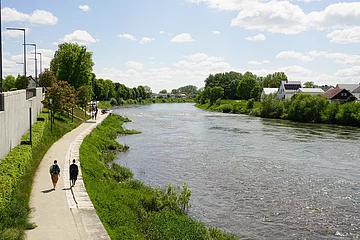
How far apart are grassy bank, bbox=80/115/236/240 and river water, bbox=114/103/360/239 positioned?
152cm

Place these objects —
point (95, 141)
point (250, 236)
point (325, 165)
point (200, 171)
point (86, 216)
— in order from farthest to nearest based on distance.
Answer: point (95, 141)
point (325, 165)
point (200, 171)
point (250, 236)
point (86, 216)

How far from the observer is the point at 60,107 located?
128 feet

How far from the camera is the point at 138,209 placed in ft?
54.5

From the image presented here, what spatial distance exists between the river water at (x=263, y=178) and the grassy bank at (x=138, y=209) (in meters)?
1.52

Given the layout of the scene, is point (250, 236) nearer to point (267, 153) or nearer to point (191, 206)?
point (191, 206)

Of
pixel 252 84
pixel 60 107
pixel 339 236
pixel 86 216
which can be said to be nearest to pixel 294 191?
pixel 339 236

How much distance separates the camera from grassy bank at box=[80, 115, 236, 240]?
14023mm

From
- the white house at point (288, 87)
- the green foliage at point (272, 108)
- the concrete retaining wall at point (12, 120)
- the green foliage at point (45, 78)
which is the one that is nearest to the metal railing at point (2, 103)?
the concrete retaining wall at point (12, 120)

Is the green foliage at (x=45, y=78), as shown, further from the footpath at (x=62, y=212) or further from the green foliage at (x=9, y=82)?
the green foliage at (x=9, y=82)

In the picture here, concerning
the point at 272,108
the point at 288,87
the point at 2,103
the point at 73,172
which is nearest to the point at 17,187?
the point at 73,172

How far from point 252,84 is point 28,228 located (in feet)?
416

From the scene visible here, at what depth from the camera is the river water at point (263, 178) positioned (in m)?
17.5

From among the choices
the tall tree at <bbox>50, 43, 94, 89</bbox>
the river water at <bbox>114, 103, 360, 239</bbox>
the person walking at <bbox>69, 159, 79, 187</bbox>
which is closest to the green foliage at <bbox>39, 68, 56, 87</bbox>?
the tall tree at <bbox>50, 43, 94, 89</bbox>

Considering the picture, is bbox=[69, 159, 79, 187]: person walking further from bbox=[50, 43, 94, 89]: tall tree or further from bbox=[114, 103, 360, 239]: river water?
bbox=[50, 43, 94, 89]: tall tree
